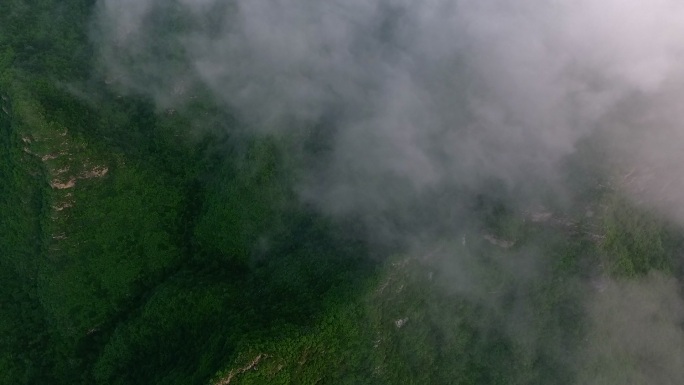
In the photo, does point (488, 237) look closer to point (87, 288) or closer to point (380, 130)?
point (380, 130)

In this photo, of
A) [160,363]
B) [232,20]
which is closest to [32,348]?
[160,363]

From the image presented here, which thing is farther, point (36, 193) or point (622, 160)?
point (36, 193)

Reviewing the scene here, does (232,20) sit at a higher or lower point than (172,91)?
higher

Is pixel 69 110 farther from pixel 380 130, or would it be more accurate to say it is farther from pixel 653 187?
pixel 653 187

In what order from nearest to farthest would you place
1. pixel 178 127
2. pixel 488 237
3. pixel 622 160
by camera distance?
1. pixel 622 160
2. pixel 488 237
3. pixel 178 127

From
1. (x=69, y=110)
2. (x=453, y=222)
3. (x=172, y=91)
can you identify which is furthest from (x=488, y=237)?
(x=69, y=110)

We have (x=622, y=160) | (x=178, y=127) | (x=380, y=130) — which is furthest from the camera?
(x=178, y=127)

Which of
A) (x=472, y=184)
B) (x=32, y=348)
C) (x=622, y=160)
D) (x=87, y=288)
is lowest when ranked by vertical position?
(x=32, y=348)
